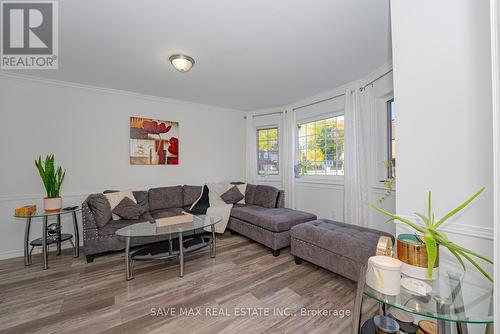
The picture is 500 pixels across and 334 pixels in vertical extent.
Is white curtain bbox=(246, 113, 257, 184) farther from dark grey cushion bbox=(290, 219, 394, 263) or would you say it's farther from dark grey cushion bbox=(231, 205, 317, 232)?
dark grey cushion bbox=(290, 219, 394, 263)

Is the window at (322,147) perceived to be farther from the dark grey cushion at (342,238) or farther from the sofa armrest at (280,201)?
the dark grey cushion at (342,238)

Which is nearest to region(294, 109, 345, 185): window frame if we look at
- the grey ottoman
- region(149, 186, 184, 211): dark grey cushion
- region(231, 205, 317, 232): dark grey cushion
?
region(231, 205, 317, 232): dark grey cushion

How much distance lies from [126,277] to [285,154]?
3.33 meters

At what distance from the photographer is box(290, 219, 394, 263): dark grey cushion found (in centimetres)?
195

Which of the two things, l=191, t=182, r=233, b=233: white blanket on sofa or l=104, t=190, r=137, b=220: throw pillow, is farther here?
l=191, t=182, r=233, b=233: white blanket on sofa

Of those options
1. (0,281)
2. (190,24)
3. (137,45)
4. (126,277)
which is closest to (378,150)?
(190,24)

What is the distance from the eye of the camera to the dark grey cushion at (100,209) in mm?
2689

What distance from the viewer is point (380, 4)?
5.57ft

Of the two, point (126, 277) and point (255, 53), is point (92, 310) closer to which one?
point (126, 277)

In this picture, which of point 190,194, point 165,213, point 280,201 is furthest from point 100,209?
point 280,201

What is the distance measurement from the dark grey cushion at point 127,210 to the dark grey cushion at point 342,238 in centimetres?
225

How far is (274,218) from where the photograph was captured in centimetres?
293

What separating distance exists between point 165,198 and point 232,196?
1242 mm

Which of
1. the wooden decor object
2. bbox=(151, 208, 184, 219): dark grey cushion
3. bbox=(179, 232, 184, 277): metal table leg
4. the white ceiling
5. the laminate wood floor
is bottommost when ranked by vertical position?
the laminate wood floor
